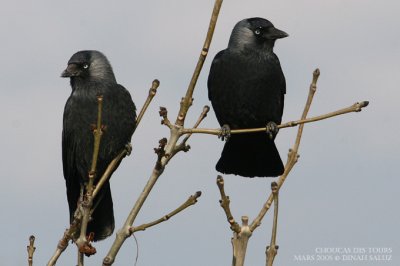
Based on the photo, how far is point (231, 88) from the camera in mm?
7742

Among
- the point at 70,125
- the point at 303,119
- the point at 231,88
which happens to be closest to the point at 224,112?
the point at 231,88

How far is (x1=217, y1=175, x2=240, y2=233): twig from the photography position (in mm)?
3756

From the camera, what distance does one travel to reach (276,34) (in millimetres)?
8016

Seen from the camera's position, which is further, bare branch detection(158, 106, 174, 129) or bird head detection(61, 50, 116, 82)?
bird head detection(61, 50, 116, 82)

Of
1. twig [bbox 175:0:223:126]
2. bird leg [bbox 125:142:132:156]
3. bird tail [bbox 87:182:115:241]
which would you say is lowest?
bird tail [bbox 87:182:115:241]

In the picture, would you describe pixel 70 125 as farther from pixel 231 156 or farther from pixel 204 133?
pixel 204 133

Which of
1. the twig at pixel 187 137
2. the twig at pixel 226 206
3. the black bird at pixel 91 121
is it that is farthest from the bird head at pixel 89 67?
the twig at pixel 226 206

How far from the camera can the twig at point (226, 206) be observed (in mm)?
3756

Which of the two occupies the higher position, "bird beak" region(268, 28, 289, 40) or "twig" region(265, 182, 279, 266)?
"bird beak" region(268, 28, 289, 40)

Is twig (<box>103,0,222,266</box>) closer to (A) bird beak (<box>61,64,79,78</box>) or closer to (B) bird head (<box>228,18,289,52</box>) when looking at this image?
(A) bird beak (<box>61,64,79,78</box>)

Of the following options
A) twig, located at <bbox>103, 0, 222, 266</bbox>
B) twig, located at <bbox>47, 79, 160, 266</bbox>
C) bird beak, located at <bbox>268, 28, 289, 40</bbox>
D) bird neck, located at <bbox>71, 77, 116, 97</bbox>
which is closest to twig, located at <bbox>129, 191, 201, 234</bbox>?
twig, located at <bbox>103, 0, 222, 266</bbox>

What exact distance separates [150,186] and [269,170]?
4.66m

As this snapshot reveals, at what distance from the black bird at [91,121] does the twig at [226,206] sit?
364 centimetres

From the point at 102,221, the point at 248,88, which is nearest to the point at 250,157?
the point at 248,88
